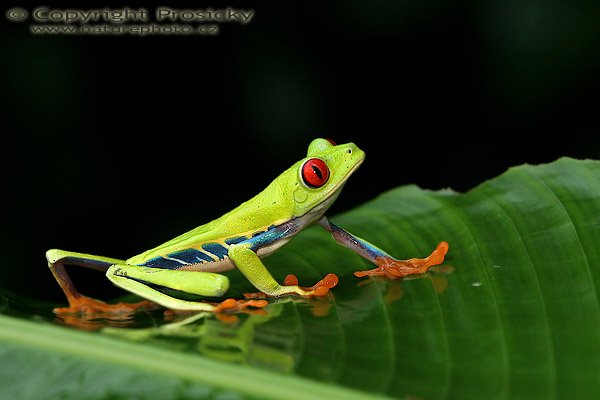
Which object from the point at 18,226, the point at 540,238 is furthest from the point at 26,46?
the point at 540,238

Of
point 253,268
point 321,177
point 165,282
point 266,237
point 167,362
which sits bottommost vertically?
point 167,362

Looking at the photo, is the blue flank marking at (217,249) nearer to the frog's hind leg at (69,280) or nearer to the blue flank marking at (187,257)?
the blue flank marking at (187,257)

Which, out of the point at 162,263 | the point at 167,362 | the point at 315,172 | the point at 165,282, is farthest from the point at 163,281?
the point at 167,362

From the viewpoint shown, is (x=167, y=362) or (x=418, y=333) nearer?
(x=167, y=362)

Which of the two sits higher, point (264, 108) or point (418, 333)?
point (264, 108)

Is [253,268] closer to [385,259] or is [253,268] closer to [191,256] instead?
[191,256]

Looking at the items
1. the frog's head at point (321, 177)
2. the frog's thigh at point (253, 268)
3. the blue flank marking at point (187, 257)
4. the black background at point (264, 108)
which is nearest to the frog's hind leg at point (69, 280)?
the blue flank marking at point (187, 257)

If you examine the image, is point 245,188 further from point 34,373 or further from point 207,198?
point 34,373

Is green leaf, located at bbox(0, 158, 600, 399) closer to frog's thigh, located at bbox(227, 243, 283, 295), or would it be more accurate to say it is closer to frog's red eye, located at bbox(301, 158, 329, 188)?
frog's thigh, located at bbox(227, 243, 283, 295)
